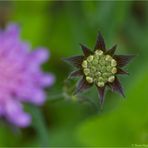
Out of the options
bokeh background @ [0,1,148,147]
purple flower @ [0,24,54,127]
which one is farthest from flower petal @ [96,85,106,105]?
purple flower @ [0,24,54,127]

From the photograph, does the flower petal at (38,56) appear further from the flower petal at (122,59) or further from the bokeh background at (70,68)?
the flower petal at (122,59)

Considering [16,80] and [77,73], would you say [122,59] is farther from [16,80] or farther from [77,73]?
[16,80]

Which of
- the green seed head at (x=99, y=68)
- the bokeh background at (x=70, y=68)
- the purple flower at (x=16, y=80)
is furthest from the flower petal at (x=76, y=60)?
the purple flower at (x=16, y=80)

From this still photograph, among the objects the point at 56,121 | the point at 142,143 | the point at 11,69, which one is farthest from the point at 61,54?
the point at 142,143

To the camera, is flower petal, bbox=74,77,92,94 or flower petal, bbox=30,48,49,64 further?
flower petal, bbox=30,48,49,64

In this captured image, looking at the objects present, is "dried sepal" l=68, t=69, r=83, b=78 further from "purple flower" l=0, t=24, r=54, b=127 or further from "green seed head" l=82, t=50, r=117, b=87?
"purple flower" l=0, t=24, r=54, b=127

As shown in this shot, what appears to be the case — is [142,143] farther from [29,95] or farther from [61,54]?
[61,54]
